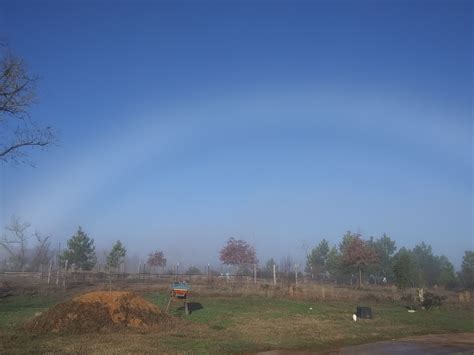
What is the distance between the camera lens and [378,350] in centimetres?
1355

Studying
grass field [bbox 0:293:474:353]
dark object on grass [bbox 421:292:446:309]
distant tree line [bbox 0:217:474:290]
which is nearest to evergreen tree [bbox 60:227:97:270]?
distant tree line [bbox 0:217:474:290]

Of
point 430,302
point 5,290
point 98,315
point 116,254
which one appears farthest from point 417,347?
point 116,254

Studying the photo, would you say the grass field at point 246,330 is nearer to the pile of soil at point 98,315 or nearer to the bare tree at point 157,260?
the pile of soil at point 98,315

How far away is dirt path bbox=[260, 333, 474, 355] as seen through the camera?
1324cm

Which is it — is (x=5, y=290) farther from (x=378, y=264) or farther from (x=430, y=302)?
(x=378, y=264)

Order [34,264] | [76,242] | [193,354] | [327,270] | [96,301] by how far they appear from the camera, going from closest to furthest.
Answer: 1. [193,354]
2. [96,301]
3. [76,242]
4. [327,270]
5. [34,264]

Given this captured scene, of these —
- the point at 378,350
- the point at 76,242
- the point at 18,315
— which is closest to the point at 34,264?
the point at 76,242

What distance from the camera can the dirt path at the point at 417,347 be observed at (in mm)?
13238

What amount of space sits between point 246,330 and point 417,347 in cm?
621

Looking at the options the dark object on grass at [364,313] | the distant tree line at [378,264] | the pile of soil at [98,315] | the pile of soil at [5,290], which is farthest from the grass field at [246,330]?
the distant tree line at [378,264]

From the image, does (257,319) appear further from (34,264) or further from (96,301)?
(34,264)

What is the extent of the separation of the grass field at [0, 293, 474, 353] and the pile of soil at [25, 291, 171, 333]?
727 millimetres

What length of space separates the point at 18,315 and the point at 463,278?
59275mm

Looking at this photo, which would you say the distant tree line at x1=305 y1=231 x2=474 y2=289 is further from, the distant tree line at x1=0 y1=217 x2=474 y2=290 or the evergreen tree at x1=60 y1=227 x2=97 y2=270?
the evergreen tree at x1=60 y1=227 x2=97 y2=270
